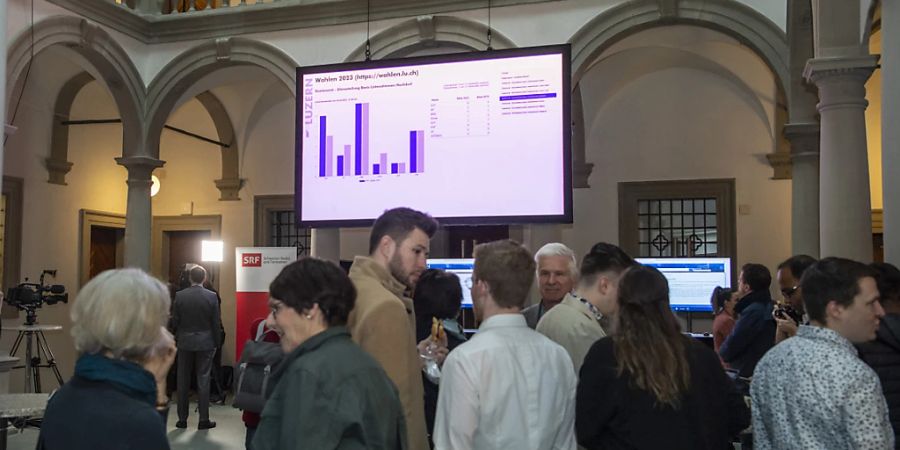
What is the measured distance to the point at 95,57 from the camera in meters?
8.53

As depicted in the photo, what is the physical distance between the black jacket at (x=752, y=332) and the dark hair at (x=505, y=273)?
2789mm

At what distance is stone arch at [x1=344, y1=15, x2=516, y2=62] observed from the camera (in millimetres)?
7938

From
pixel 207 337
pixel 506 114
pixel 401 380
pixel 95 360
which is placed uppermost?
pixel 506 114

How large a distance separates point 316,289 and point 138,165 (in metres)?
7.93

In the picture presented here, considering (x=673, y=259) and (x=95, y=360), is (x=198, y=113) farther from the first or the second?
(x=95, y=360)

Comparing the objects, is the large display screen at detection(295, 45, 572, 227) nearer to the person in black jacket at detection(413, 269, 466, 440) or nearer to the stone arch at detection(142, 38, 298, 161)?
the stone arch at detection(142, 38, 298, 161)

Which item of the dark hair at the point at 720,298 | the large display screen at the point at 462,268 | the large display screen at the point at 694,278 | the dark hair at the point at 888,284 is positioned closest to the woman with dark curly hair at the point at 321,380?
the dark hair at the point at 888,284

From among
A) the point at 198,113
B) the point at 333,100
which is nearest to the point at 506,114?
the point at 333,100

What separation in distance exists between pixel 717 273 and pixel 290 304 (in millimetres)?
6375

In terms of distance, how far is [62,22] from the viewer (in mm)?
8039

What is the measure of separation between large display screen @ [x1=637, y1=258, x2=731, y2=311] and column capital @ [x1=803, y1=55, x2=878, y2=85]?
8.59 ft

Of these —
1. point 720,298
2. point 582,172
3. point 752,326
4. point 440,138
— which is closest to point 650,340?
point 752,326

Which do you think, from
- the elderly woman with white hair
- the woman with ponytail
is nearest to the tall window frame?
the woman with ponytail

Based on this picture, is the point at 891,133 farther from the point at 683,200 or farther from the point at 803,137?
the point at 683,200
